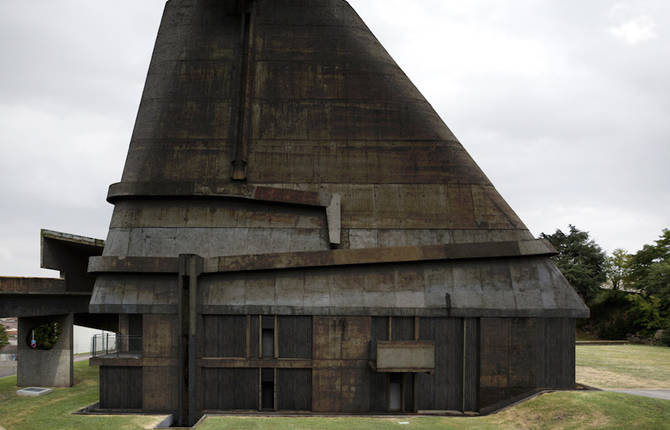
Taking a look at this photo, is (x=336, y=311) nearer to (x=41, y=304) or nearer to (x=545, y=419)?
(x=545, y=419)

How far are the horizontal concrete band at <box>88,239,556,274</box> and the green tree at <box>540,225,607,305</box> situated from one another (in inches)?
1452

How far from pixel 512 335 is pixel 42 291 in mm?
21258

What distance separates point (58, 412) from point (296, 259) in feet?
37.1

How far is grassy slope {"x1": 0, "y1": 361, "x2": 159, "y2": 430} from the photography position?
62.7 ft

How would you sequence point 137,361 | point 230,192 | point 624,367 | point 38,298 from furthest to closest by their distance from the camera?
point 624,367, point 38,298, point 230,192, point 137,361

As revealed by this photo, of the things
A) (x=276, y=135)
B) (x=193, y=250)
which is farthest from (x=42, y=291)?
(x=276, y=135)

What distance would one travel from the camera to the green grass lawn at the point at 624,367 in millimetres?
24422

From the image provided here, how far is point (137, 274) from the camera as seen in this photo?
21922mm

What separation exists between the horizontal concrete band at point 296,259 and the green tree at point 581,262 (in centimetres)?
3687

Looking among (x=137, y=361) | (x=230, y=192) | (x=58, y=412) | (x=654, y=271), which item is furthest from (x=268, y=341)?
(x=654, y=271)

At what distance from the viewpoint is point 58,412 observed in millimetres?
21562

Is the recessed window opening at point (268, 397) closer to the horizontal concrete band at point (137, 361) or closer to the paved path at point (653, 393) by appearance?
the horizontal concrete band at point (137, 361)

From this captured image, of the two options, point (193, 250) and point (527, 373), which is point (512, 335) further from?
point (193, 250)

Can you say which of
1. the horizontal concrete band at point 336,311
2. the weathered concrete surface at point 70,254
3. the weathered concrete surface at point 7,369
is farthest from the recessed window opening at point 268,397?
the weathered concrete surface at point 7,369
